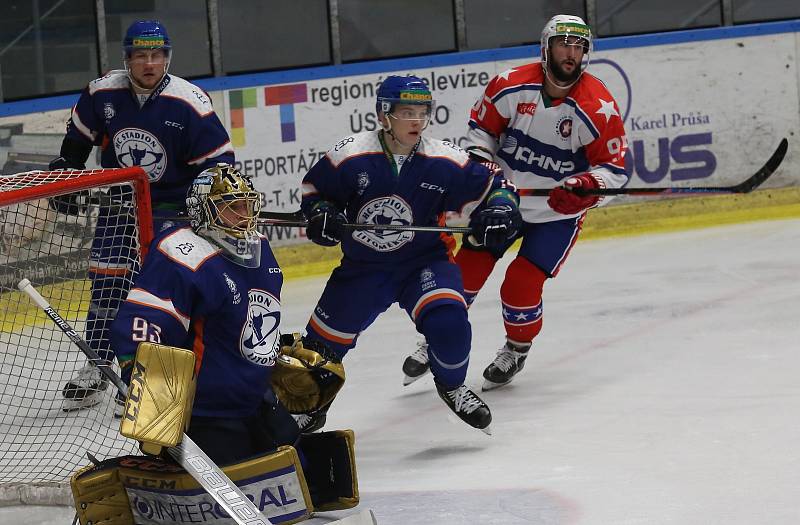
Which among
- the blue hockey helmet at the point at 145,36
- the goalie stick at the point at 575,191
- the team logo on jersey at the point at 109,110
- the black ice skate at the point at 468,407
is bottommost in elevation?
the black ice skate at the point at 468,407

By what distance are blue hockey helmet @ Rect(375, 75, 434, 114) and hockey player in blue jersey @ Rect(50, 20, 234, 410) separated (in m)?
0.70

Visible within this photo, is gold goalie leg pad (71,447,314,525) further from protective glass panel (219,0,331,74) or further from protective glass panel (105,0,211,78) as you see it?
protective glass panel (219,0,331,74)

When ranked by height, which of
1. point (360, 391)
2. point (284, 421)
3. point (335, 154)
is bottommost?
point (360, 391)

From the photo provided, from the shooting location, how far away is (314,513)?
3.14 meters

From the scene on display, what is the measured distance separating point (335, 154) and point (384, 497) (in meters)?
0.93

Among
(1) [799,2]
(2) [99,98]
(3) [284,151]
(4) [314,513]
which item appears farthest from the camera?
(1) [799,2]

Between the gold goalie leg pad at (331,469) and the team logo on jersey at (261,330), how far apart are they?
255 mm

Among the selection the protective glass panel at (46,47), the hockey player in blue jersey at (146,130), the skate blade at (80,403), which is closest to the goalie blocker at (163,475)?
the skate blade at (80,403)

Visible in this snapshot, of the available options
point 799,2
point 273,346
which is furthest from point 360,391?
point 799,2

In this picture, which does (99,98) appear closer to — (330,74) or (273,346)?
(273,346)

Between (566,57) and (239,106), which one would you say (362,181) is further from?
(239,106)

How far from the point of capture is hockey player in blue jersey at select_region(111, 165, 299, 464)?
2.73 metres

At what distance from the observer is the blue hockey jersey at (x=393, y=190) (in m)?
3.68

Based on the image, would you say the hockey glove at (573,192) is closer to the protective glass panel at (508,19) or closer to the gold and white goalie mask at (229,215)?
the gold and white goalie mask at (229,215)
